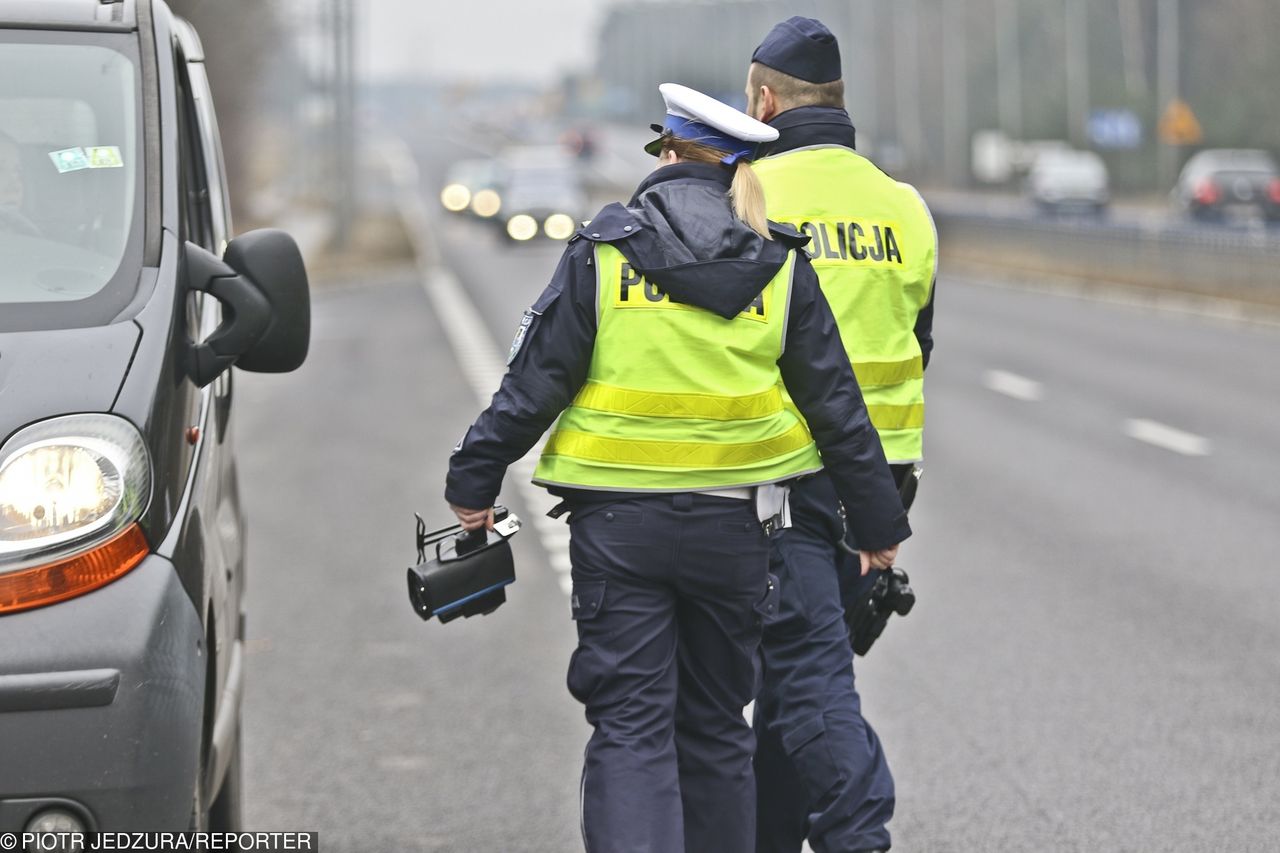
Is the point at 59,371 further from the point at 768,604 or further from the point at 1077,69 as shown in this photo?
the point at 1077,69

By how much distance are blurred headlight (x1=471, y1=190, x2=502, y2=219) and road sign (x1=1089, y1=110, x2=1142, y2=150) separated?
3178 centimetres

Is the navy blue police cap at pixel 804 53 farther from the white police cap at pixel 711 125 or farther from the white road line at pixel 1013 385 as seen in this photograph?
the white road line at pixel 1013 385

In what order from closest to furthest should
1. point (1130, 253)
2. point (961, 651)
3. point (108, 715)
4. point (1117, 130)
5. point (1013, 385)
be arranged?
point (108, 715), point (961, 651), point (1013, 385), point (1130, 253), point (1117, 130)

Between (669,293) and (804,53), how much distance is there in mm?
906

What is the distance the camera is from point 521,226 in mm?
47125

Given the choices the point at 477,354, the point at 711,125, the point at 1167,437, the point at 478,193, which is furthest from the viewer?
the point at 478,193

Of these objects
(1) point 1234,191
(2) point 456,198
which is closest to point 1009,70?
(2) point 456,198

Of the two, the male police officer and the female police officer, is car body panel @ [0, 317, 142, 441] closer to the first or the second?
the female police officer

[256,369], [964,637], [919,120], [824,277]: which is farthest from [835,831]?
[919,120]

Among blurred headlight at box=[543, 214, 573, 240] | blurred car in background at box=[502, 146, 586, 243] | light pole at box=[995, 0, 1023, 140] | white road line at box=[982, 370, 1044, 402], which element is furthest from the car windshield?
light pole at box=[995, 0, 1023, 140]

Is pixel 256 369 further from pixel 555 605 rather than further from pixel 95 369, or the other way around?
pixel 555 605

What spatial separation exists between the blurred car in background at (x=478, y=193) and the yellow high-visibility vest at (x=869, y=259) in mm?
43330

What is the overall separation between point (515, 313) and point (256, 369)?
22653 millimetres

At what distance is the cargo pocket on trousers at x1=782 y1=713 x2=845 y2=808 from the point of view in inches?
180
